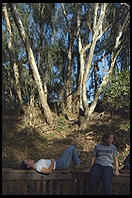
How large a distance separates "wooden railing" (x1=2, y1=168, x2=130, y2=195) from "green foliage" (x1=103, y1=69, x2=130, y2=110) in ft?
14.4

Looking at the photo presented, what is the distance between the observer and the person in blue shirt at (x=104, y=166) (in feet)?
13.6

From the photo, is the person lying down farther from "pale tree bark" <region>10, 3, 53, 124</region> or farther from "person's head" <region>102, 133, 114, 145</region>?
"pale tree bark" <region>10, 3, 53, 124</region>

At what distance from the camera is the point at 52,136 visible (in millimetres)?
8680

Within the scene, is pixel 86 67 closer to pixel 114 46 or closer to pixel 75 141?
pixel 114 46

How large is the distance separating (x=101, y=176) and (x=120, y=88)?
14.9ft

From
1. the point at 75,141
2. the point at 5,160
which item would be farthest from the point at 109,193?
the point at 75,141

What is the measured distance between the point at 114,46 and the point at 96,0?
279 centimetres

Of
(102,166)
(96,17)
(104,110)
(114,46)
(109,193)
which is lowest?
(109,193)

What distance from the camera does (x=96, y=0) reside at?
25.0 feet

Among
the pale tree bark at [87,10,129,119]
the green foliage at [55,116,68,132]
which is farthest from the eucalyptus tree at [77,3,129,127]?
the green foliage at [55,116,68,132]

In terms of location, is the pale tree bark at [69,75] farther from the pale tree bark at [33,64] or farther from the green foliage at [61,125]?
the pale tree bark at [33,64]

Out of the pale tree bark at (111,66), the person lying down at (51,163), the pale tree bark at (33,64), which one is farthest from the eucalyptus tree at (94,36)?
the person lying down at (51,163)

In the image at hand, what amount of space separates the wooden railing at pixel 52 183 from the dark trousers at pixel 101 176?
15cm

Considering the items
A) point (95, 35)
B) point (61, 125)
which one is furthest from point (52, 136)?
point (95, 35)
